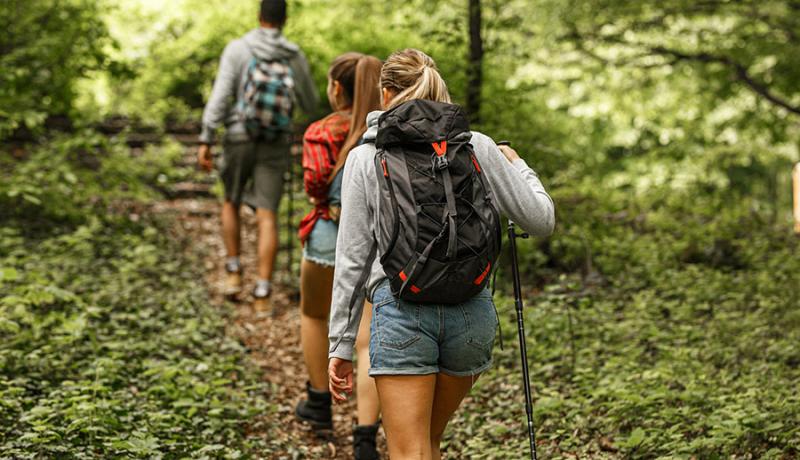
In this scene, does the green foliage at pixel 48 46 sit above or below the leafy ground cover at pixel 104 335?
above

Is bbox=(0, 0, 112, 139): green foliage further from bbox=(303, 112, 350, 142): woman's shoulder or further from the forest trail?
bbox=(303, 112, 350, 142): woman's shoulder

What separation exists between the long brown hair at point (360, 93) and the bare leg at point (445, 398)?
1650mm

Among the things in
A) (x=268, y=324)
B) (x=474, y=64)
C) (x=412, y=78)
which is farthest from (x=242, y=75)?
(x=412, y=78)

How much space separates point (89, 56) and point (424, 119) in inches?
261

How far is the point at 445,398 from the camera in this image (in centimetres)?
304

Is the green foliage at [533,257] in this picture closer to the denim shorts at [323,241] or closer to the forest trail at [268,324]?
the forest trail at [268,324]

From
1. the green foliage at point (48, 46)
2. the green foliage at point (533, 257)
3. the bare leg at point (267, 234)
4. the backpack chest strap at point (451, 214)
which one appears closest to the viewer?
the backpack chest strap at point (451, 214)

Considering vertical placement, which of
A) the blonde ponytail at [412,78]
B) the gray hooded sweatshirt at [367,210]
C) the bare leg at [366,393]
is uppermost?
the blonde ponytail at [412,78]

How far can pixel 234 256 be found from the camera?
7.45m

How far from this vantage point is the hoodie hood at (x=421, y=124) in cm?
281

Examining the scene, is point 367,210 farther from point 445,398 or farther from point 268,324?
point 268,324

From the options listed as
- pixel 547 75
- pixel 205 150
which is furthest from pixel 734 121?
pixel 205 150

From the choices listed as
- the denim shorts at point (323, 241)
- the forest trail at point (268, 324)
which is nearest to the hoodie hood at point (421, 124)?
the denim shorts at point (323, 241)

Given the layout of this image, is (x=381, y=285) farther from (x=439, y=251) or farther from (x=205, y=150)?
(x=205, y=150)
